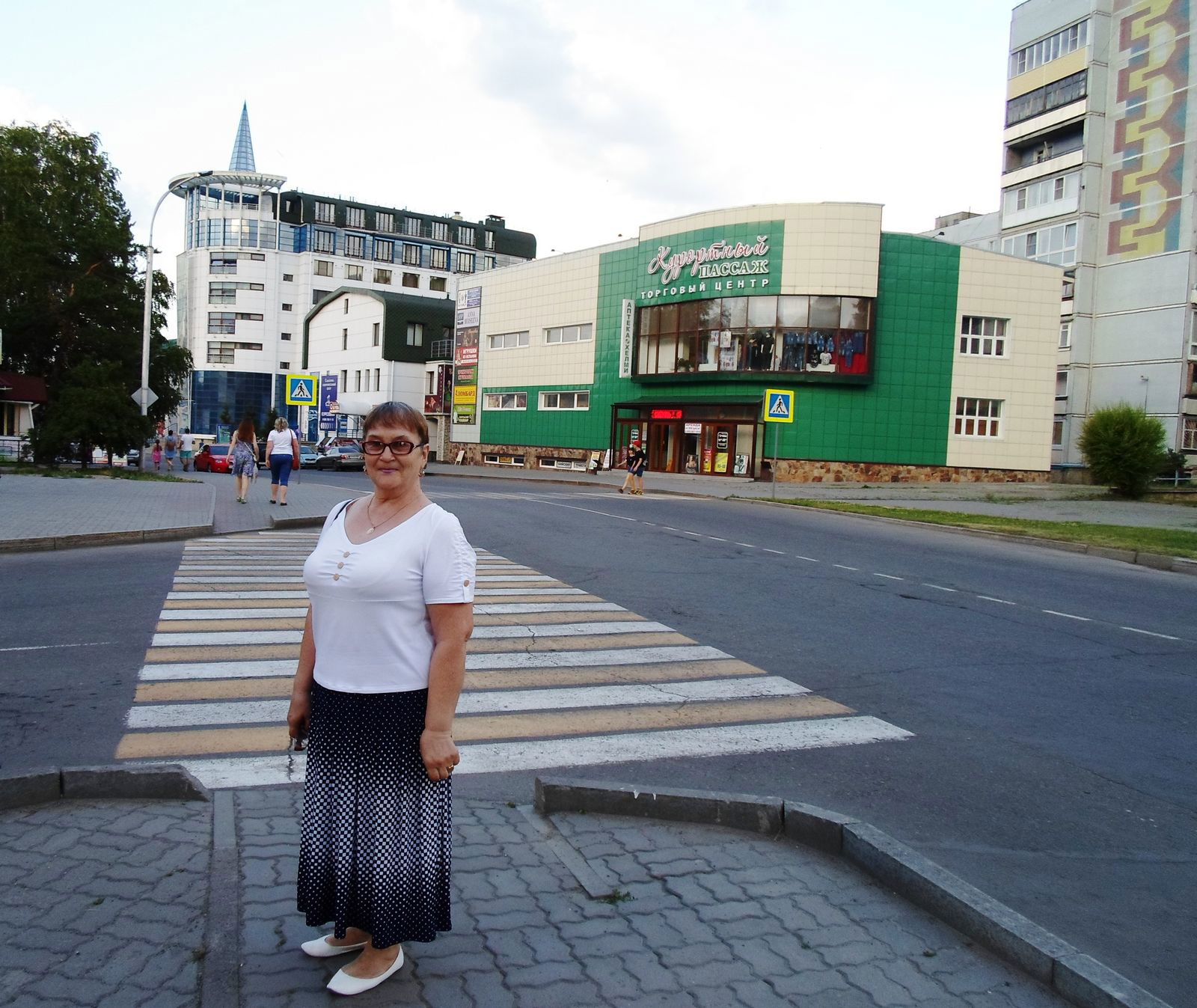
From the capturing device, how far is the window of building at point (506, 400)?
177 feet

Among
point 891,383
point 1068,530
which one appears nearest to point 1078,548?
point 1068,530

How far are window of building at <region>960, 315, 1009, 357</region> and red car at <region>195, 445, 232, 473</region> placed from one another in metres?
31.9

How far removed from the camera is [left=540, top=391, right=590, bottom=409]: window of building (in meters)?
50.2

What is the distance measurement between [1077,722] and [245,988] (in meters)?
5.23

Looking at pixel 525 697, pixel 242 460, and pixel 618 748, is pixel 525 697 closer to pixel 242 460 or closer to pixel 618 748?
pixel 618 748

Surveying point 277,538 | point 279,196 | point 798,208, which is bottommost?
point 277,538

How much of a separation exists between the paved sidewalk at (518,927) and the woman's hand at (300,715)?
661 millimetres

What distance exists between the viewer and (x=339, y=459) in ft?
150

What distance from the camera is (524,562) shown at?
41.9 ft

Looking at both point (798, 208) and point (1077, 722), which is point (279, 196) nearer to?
point (798, 208)

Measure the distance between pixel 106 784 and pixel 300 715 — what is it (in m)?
1.67

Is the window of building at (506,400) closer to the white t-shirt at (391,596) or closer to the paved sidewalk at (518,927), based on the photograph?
the paved sidewalk at (518,927)

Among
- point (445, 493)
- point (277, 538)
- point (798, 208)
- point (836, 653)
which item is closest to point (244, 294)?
point (798, 208)

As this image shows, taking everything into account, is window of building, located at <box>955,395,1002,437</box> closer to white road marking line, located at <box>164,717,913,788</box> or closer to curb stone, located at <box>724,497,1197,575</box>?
curb stone, located at <box>724,497,1197,575</box>
